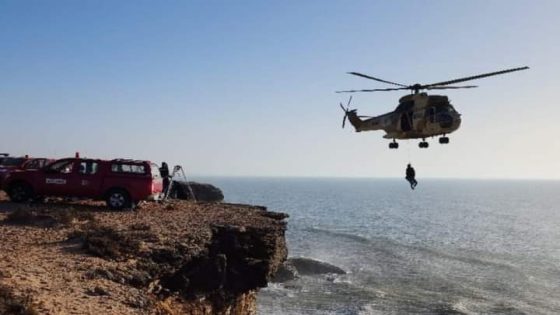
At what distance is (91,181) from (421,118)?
1310cm

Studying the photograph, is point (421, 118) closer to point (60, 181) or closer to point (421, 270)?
point (60, 181)

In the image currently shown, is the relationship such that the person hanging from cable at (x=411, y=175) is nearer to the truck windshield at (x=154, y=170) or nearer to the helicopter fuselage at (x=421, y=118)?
the helicopter fuselage at (x=421, y=118)

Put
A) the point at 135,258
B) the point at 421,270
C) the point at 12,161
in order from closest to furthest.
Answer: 1. the point at 135,258
2. the point at 12,161
3. the point at 421,270

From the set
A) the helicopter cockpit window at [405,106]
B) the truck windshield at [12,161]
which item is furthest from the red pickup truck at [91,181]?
the helicopter cockpit window at [405,106]

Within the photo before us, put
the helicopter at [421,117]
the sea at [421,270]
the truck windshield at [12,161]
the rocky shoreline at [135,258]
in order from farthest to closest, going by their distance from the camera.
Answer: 1. the sea at [421,270]
2. the truck windshield at [12,161]
3. the helicopter at [421,117]
4. the rocky shoreline at [135,258]

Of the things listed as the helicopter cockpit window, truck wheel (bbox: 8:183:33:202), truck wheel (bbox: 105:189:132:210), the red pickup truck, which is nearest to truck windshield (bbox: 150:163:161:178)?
the red pickup truck

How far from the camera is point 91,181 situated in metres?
21.9

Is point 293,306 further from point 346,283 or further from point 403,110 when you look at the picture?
point 403,110

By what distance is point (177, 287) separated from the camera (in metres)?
15.5

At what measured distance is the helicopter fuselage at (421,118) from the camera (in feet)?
68.4

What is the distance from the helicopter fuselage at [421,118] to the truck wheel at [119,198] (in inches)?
426

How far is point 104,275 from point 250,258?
295 inches

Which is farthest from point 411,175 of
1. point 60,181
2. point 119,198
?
point 60,181

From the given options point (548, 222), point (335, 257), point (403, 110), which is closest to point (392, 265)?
point (335, 257)
